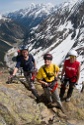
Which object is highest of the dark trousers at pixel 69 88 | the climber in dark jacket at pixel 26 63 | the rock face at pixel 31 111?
the climber in dark jacket at pixel 26 63

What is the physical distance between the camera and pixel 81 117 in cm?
1891

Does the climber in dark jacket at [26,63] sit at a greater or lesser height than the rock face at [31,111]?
greater

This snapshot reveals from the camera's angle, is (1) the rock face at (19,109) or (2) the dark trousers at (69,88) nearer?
(1) the rock face at (19,109)

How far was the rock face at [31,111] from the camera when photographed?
16144 millimetres

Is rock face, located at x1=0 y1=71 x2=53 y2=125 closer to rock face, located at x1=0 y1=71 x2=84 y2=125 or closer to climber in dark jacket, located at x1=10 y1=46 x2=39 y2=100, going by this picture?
rock face, located at x1=0 y1=71 x2=84 y2=125

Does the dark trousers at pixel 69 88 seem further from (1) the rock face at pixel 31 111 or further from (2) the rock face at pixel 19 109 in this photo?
(2) the rock face at pixel 19 109

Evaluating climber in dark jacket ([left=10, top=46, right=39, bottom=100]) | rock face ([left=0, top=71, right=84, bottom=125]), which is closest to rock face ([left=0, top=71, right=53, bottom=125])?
rock face ([left=0, top=71, right=84, bottom=125])

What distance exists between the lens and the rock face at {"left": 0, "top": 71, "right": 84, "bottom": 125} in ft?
53.0

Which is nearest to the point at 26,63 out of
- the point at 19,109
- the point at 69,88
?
the point at 19,109

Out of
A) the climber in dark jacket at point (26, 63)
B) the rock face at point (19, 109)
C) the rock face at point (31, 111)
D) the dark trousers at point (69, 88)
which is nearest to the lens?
the rock face at point (19, 109)

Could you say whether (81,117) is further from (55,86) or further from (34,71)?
(34,71)

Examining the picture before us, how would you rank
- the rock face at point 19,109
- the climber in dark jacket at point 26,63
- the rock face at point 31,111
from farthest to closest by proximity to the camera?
1. the climber in dark jacket at point 26,63
2. the rock face at point 31,111
3. the rock face at point 19,109

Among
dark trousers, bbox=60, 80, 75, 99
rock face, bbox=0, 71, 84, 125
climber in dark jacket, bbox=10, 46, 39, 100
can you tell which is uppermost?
climber in dark jacket, bbox=10, 46, 39, 100

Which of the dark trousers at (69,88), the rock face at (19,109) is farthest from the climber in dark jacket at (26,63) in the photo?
the dark trousers at (69,88)
